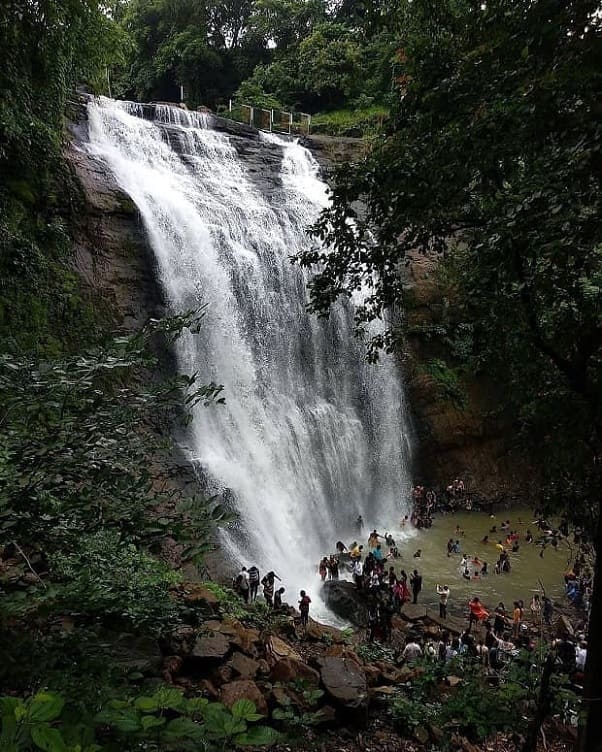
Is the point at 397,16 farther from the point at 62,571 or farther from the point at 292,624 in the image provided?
the point at 292,624

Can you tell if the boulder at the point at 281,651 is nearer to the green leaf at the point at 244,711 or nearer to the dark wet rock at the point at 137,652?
the dark wet rock at the point at 137,652

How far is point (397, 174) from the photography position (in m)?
4.56

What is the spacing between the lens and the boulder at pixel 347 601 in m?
11.2

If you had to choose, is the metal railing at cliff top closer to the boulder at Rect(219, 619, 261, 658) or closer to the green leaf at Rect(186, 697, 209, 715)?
the boulder at Rect(219, 619, 261, 658)

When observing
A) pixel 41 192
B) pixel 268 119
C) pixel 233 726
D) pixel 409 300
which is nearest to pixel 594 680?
pixel 233 726

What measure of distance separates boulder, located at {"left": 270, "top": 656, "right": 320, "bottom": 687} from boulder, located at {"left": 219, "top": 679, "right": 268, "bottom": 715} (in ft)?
1.62

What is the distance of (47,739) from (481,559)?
15.8 metres

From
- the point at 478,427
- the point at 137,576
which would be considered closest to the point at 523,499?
the point at 478,427

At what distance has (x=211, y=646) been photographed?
5.37 meters

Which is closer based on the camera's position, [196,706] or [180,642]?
[196,706]

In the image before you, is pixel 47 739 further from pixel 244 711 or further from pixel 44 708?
pixel 244 711

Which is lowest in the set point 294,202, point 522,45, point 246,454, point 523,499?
point 523,499

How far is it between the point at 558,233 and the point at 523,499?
63.2ft

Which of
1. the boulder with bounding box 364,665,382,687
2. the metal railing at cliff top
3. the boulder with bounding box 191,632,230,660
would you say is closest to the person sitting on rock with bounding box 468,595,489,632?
the boulder with bounding box 364,665,382,687
